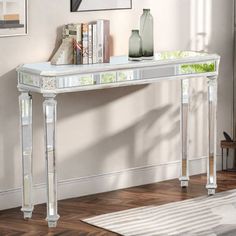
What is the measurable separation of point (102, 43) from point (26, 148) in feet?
2.82

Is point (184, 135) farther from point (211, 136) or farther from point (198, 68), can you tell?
point (198, 68)

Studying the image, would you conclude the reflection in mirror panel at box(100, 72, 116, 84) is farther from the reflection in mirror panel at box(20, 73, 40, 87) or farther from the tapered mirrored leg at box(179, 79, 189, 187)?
the tapered mirrored leg at box(179, 79, 189, 187)

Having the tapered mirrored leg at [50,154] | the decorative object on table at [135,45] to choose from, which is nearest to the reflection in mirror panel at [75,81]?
the tapered mirrored leg at [50,154]

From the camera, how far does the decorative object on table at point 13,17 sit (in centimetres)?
539

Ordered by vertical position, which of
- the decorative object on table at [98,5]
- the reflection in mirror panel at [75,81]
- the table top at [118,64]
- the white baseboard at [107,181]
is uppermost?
the decorative object on table at [98,5]

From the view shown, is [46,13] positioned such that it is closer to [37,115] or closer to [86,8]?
[86,8]

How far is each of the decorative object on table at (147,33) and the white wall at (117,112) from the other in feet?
1.18

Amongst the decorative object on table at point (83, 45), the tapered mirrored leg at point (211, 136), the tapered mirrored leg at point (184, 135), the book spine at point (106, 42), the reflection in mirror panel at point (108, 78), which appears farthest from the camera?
the tapered mirrored leg at point (184, 135)

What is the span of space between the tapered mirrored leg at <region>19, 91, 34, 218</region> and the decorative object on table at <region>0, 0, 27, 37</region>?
43cm

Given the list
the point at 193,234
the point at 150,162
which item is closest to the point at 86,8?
the point at 150,162

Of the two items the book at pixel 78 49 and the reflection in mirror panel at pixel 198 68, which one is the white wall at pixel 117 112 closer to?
the book at pixel 78 49

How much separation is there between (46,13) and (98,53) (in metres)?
0.46

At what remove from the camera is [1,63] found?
5.45 m

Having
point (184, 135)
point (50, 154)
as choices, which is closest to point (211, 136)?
point (184, 135)
